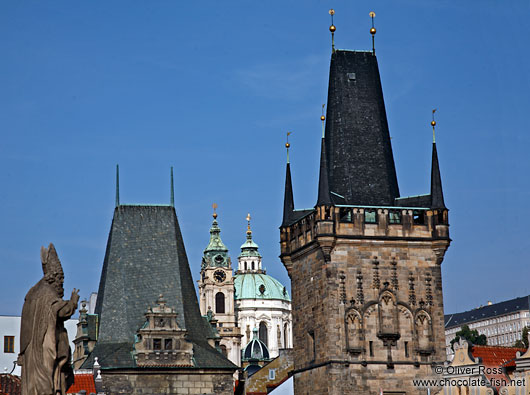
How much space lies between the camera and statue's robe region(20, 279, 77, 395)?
13.1m

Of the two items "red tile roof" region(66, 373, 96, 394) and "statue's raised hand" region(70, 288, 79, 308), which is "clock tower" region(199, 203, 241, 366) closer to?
"red tile roof" region(66, 373, 96, 394)

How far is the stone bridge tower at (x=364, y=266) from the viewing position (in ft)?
151

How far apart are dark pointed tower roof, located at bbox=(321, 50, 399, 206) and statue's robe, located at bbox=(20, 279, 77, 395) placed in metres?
35.3

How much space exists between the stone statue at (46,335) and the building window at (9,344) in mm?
57815

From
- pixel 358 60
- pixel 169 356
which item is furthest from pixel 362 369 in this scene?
pixel 358 60

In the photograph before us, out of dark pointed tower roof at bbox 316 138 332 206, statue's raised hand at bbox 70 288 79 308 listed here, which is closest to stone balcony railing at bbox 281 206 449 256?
dark pointed tower roof at bbox 316 138 332 206

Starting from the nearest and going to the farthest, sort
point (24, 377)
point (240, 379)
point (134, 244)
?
point (24, 377), point (134, 244), point (240, 379)

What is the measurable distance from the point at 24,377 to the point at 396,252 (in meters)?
35.4

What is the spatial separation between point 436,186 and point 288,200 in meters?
8.02

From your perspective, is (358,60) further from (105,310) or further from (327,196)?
(105,310)

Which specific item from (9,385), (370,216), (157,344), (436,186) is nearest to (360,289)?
(370,216)

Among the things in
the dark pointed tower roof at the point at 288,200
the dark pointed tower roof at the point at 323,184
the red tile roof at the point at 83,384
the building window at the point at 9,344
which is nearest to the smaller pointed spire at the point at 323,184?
the dark pointed tower roof at the point at 323,184

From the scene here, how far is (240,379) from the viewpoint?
54.7 metres

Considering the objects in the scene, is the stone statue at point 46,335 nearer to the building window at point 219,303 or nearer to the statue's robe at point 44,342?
the statue's robe at point 44,342
